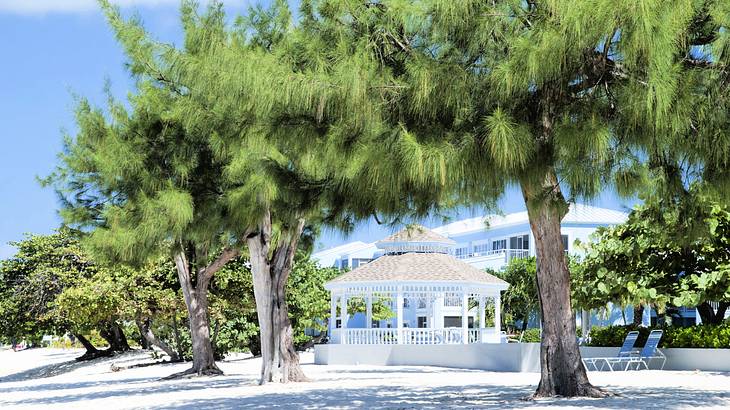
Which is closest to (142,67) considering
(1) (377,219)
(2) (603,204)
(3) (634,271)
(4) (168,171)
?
(4) (168,171)

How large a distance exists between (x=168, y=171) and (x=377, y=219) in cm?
638

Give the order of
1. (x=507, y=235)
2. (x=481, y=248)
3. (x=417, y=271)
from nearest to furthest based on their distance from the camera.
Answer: (x=417, y=271)
(x=507, y=235)
(x=481, y=248)

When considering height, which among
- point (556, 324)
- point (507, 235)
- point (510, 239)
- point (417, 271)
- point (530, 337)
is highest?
point (507, 235)

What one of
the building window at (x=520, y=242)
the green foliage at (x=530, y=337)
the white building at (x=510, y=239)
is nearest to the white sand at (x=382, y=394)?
the green foliage at (x=530, y=337)

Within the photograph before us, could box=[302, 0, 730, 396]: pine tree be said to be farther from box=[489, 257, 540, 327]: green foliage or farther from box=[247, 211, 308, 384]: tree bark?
box=[489, 257, 540, 327]: green foliage

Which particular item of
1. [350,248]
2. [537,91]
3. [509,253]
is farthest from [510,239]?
[537,91]

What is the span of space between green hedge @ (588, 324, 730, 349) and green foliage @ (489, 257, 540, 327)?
1667 centimetres

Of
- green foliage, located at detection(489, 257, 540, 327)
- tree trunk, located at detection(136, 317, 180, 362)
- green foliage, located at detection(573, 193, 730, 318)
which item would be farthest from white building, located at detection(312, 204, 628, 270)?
green foliage, located at detection(573, 193, 730, 318)

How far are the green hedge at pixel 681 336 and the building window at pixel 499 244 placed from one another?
80.9 feet

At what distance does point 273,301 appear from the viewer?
17703 millimetres

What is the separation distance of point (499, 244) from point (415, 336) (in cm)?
1900

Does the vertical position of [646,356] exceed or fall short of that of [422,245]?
it falls short

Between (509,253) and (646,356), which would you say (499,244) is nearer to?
(509,253)

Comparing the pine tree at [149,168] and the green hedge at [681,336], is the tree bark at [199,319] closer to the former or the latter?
the pine tree at [149,168]
